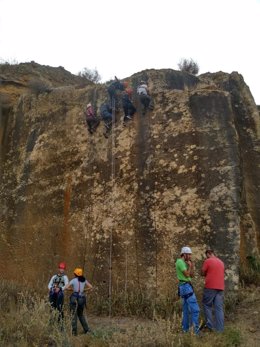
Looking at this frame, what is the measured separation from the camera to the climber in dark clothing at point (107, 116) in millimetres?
10656

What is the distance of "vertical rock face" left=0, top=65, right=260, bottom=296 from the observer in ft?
28.6

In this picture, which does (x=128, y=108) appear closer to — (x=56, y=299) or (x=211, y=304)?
(x=56, y=299)

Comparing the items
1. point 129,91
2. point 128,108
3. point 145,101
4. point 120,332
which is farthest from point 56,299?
point 129,91

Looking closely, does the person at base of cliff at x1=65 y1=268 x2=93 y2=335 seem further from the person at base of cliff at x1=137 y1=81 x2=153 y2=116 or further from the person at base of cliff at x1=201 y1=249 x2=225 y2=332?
the person at base of cliff at x1=137 y1=81 x2=153 y2=116

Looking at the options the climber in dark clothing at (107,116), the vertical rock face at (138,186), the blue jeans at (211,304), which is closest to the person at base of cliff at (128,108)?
the vertical rock face at (138,186)

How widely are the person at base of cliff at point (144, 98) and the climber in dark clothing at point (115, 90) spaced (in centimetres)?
84

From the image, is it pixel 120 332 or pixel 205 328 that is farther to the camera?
pixel 205 328

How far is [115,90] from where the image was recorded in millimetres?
11078

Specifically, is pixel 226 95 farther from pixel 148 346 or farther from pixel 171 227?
pixel 148 346

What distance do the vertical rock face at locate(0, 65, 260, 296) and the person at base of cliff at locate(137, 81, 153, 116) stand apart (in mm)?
186

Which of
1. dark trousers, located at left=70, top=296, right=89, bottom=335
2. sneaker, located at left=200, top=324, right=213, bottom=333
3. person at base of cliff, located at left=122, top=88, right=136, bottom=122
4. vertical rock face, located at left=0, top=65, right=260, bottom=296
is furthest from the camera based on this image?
person at base of cliff, located at left=122, top=88, right=136, bottom=122

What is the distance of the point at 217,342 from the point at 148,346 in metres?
1.00

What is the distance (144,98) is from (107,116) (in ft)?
3.60

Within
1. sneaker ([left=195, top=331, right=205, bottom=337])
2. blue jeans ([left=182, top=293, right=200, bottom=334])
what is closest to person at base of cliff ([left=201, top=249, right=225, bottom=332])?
sneaker ([left=195, top=331, right=205, bottom=337])
